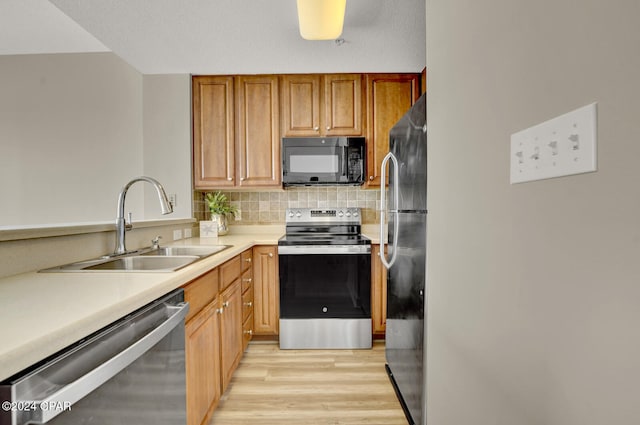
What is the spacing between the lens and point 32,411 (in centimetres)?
62

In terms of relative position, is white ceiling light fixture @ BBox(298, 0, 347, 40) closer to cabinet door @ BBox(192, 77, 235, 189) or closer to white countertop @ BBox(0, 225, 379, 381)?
cabinet door @ BBox(192, 77, 235, 189)

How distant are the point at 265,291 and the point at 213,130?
1471 millimetres

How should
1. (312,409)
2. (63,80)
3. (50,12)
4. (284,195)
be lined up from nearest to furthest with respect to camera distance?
1. (312,409)
2. (50,12)
3. (63,80)
4. (284,195)

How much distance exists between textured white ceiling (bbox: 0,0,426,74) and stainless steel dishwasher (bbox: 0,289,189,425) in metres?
1.73

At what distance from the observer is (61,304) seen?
2.86 ft

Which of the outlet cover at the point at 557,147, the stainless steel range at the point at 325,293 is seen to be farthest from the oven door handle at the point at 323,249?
the outlet cover at the point at 557,147

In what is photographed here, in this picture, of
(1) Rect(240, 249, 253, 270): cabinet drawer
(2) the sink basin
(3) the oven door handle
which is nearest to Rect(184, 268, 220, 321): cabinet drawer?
(2) the sink basin

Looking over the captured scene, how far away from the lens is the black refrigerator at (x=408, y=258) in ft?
5.01

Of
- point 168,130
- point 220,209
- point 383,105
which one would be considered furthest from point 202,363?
point 383,105

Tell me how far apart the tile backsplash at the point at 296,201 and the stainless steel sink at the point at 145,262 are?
44.6 inches

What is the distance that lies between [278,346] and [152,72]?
2540 mm

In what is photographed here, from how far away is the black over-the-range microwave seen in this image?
295 centimetres

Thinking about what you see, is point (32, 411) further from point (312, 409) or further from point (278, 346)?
point (278, 346)

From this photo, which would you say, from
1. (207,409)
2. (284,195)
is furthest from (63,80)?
(207,409)
